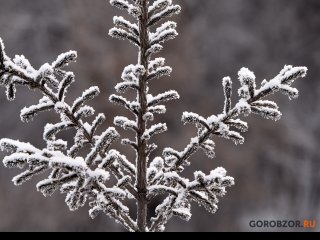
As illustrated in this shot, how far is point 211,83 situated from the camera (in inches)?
301

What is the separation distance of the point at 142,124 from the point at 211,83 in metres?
6.31

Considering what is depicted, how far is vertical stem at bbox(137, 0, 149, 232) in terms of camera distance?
142 cm

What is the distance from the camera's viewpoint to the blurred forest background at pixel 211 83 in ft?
21.3

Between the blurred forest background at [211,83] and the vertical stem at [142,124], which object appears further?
the blurred forest background at [211,83]

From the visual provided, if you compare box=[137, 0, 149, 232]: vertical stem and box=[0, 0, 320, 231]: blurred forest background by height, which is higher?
box=[0, 0, 320, 231]: blurred forest background

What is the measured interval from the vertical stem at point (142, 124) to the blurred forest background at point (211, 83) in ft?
15.8

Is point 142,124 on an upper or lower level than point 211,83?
lower

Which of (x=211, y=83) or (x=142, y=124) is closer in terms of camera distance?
(x=142, y=124)

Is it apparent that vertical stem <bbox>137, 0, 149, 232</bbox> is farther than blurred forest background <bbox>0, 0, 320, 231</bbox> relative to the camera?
No

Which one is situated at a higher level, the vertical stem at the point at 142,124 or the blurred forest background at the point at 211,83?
the blurred forest background at the point at 211,83

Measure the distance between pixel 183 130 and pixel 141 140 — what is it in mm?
5340

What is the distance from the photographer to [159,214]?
146cm

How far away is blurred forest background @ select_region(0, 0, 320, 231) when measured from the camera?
6.49m

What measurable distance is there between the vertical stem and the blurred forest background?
15.8 ft
